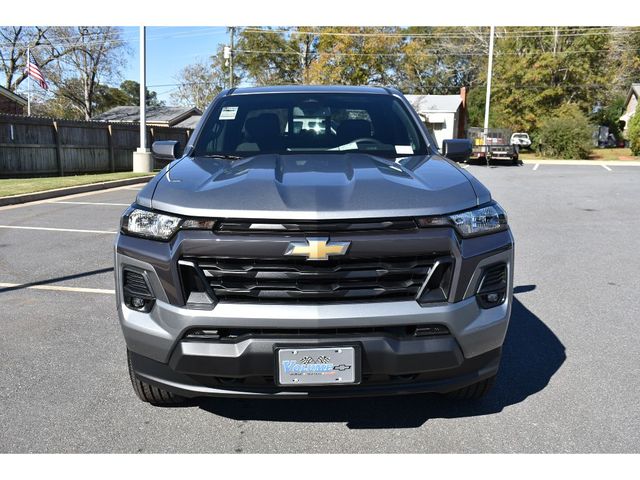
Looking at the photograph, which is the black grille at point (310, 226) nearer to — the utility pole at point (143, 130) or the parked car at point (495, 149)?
the utility pole at point (143, 130)

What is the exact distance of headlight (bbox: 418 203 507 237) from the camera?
2.71 m

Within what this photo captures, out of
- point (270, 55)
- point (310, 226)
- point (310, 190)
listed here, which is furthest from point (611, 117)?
point (310, 226)

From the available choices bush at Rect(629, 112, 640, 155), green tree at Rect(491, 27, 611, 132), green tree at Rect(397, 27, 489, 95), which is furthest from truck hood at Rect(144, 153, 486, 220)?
green tree at Rect(397, 27, 489, 95)

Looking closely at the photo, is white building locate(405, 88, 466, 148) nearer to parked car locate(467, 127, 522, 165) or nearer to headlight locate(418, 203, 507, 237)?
parked car locate(467, 127, 522, 165)

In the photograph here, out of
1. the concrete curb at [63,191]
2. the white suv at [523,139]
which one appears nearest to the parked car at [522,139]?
the white suv at [523,139]

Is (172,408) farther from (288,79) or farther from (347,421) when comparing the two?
(288,79)

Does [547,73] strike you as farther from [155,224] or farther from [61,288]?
[155,224]

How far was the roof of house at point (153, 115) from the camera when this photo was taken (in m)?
Result: 47.8

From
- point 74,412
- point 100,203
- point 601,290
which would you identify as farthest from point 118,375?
point 100,203

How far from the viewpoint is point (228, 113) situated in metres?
4.36

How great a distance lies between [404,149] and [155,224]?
6.29 ft

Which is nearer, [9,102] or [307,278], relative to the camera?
[307,278]

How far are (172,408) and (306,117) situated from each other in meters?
2.23

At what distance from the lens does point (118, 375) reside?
3697 millimetres
